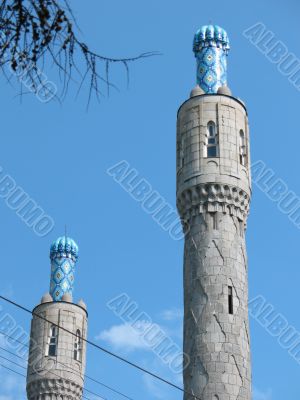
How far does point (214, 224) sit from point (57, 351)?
32.5 ft

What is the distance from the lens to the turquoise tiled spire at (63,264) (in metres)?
30.3

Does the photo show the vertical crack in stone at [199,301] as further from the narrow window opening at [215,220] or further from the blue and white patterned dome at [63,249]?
the blue and white patterned dome at [63,249]

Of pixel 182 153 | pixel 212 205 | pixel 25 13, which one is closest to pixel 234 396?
pixel 212 205

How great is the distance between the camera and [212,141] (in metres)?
21.4

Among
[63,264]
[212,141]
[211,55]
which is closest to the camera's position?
[212,141]

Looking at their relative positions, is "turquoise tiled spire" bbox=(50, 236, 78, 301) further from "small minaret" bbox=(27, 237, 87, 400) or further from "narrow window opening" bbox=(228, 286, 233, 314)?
"narrow window opening" bbox=(228, 286, 233, 314)

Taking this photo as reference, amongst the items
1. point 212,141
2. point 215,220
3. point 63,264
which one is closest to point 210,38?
point 212,141

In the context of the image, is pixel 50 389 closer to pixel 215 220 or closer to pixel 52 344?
pixel 52 344

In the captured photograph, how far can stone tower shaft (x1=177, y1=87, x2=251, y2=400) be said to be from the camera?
18.6 metres

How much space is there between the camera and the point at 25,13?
4.68 m

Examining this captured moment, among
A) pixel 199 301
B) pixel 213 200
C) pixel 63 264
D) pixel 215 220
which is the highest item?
pixel 63 264

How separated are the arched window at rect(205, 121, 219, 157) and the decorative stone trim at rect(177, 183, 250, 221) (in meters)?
0.92

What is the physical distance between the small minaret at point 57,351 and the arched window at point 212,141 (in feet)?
29.0

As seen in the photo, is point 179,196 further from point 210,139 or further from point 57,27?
point 57,27
